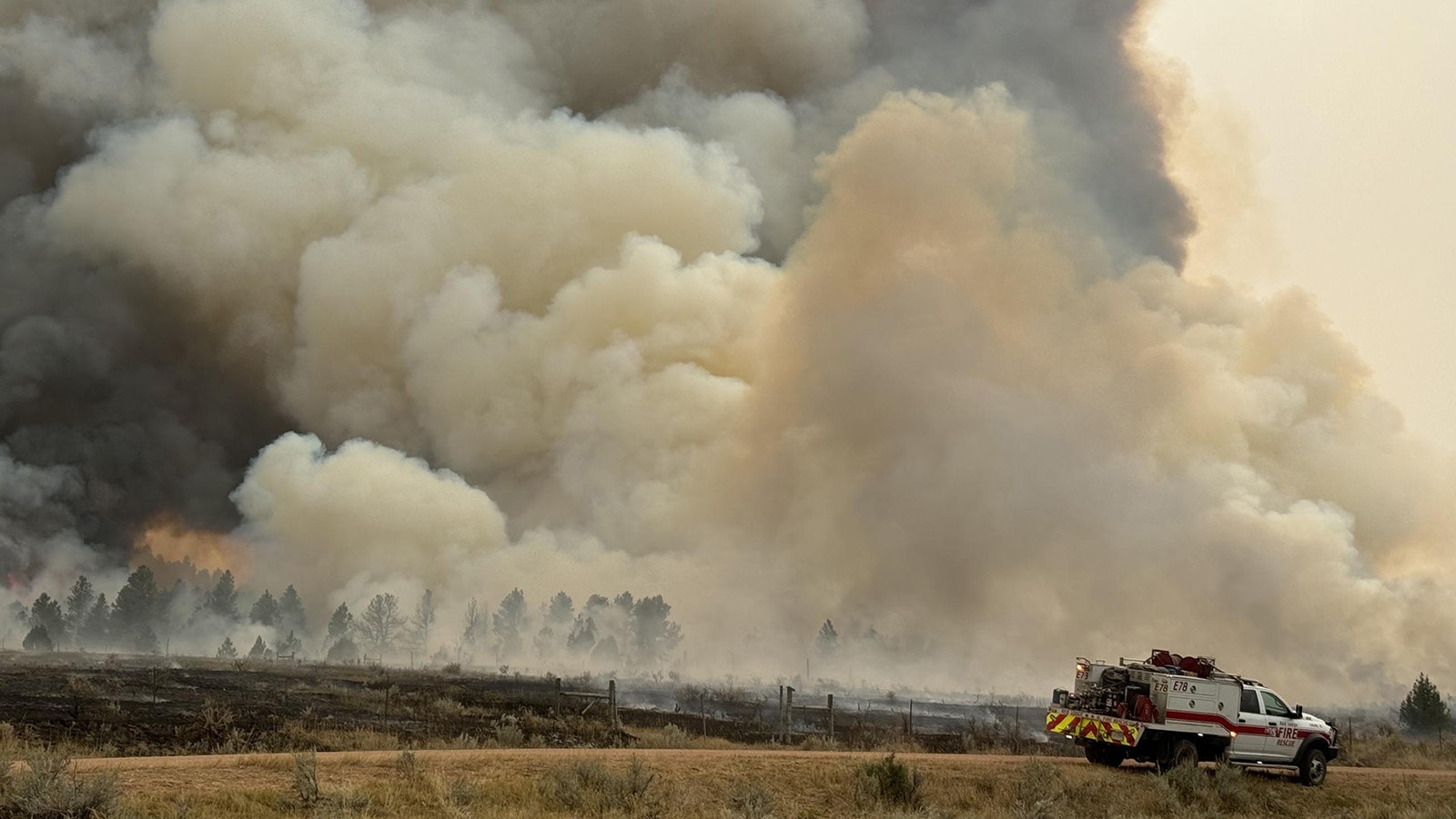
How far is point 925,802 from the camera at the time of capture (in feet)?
80.7

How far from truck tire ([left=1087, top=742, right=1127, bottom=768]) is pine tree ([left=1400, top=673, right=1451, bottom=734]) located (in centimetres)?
4747

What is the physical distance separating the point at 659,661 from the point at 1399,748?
117898mm

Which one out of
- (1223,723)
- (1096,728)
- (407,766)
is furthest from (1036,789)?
(407,766)

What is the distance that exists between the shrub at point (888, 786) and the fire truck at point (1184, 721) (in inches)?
248

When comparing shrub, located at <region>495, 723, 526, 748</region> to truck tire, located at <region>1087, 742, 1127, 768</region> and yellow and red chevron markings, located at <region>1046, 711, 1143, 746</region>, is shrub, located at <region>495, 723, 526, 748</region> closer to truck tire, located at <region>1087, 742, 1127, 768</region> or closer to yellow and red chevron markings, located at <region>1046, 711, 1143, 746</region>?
yellow and red chevron markings, located at <region>1046, 711, 1143, 746</region>

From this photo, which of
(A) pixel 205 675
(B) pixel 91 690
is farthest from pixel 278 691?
(A) pixel 205 675

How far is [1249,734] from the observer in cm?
3002

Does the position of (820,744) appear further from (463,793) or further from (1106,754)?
(463,793)

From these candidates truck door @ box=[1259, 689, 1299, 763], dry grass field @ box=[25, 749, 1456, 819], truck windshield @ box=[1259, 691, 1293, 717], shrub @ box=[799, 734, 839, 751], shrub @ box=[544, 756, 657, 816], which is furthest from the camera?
shrub @ box=[799, 734, 839, 751]

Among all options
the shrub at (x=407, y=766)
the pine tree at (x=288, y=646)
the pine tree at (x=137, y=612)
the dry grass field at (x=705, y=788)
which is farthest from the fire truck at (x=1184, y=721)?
the pine tree at (x=137, y=612)

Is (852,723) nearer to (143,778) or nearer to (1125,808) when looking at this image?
(1125,808)

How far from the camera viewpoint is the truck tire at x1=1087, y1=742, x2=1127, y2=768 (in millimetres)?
30516

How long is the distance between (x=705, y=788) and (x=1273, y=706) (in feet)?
54.1

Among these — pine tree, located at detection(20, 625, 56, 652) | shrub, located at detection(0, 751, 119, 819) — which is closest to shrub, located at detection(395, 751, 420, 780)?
shrub, located at detection(0, 751, 119, 819)
